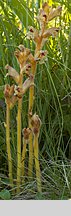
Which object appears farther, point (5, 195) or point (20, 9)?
point (20, 9)

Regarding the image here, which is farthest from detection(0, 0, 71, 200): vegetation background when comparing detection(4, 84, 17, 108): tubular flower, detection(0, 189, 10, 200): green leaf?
detection(4, 84, 17, 108): tubular flower

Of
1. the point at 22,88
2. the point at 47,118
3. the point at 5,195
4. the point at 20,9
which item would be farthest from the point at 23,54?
the point at 20,9

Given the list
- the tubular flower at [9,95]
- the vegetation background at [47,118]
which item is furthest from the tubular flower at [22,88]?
the vegetation background at [47,118]

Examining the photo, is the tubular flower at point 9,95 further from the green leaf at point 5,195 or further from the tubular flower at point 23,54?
the green leaf at point 5,195

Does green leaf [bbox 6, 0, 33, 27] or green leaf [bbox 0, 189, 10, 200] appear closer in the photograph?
green leaf [bbox 0, 189, 10, 200]

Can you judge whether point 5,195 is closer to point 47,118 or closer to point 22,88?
point 22,88

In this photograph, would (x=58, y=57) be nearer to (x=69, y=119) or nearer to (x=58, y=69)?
(x=58, y=69)

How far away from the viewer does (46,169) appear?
0.87 meters

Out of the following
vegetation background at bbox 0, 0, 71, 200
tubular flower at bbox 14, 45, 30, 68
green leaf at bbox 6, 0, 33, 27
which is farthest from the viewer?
green leaf at bbox 6, 0, 33, 27

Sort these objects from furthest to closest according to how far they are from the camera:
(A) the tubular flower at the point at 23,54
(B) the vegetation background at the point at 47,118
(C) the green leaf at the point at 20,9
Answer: (C) the green leaf at the point at 20,9, (B) the vegetation background at the point at 47,118, (A) the tubular flower at the point at 23,54

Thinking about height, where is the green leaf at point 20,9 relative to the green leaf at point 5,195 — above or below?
above

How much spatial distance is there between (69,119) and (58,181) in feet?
0.66

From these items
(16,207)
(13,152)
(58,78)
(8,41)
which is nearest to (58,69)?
(58,78)

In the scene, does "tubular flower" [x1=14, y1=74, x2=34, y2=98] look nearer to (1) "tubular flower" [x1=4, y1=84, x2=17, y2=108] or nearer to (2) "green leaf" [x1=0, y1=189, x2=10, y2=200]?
(1) "tubular flower" [x1=4, y1=84, x2=17, y2=108]
